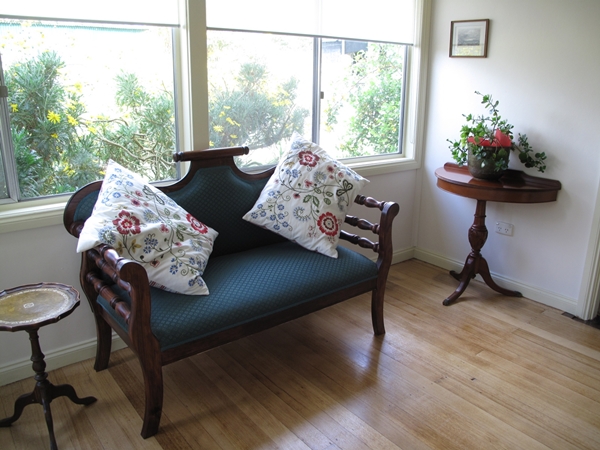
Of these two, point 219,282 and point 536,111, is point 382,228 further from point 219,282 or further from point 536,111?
point 536,111

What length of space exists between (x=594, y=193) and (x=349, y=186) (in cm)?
142

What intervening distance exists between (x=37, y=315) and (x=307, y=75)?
209 centimetres

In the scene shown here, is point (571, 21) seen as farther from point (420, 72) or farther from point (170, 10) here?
point (170, 10)

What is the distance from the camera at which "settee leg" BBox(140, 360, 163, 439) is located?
191 cm

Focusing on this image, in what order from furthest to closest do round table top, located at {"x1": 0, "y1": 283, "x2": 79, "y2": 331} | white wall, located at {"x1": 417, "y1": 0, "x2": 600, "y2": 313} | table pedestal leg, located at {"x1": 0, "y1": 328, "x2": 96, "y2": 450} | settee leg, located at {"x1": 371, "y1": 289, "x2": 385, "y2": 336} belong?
white wall, located at {"x1": 417, "y1": 0, "x2": 600, "y2": 313} → settee leg, located at {"x1": 371, "y1": 289, "x2": 385, "y2": 336} → table pedestal leg, located at {"x1": 0, "y1": 328, "x2": 96, "y2": 450} → round table top, located at {"x1": 0, "y1": 283, "x2": 79, "y2": 331}

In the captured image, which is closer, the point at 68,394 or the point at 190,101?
the point at 68,394

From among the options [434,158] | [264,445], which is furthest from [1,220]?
[434,158]

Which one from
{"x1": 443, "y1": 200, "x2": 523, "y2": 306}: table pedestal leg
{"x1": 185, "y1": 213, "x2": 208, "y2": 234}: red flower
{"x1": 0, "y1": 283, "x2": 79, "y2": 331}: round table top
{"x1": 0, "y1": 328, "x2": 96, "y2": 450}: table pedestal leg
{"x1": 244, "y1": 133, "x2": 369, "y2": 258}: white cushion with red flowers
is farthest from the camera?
{"x1": 443, "y1": 200, "x2": 523, "y2": 306}: table pedestal leg

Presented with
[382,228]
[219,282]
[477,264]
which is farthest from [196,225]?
[477,264]

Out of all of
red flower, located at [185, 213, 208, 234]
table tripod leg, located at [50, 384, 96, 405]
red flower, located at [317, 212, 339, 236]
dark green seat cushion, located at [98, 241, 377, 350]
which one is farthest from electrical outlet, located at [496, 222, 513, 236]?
table tripod leg, located at [50, 384, 96, 405]

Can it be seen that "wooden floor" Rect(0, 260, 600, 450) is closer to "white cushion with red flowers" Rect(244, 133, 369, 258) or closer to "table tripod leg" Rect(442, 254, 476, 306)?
"table tripod leg" Rect(442, 254, 476, 306)

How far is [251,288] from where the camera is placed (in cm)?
218

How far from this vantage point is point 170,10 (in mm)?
2457

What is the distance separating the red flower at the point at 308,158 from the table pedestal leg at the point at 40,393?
1.47 m
